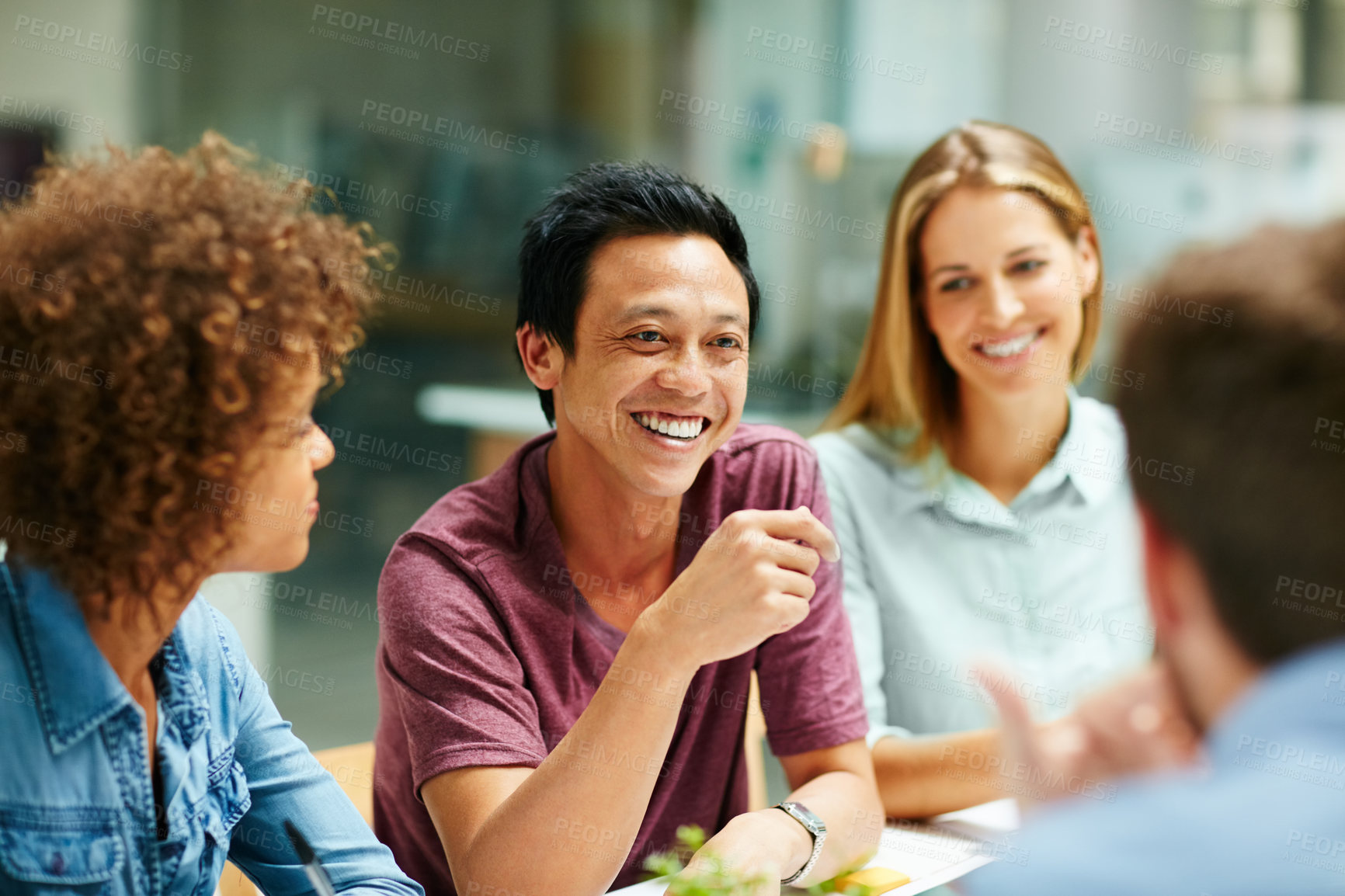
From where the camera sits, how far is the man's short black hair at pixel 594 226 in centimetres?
145

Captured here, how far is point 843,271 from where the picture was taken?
442 centimetres

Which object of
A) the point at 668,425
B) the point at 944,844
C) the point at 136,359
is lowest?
the point at 944,844

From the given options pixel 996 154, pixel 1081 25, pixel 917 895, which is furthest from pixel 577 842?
pixel 1081 25

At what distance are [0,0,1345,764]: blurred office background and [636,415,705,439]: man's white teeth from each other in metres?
2.30

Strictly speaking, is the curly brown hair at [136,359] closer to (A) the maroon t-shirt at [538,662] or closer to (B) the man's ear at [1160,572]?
(A) the maroon t-shirt at [538,662]

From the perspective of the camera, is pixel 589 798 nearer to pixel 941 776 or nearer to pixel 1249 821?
pixel 941 776

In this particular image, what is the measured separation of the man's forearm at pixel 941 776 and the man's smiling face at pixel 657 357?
50 centimetres

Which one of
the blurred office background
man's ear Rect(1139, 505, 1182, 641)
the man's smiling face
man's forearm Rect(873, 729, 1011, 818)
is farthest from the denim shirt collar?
the blurred office background

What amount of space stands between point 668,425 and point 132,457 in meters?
0.69

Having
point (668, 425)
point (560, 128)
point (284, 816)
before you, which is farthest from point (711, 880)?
point (560, 128)

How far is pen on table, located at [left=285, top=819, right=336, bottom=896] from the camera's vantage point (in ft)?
3.39

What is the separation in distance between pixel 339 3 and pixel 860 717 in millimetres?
3219

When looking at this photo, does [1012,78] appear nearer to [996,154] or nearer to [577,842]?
[996,154]

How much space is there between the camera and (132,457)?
886 millimetres
